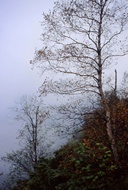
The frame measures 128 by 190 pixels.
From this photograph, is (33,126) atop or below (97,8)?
below

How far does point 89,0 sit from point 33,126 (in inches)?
729

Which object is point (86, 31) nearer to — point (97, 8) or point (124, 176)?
point (97, 8)

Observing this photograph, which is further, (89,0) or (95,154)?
(95,154)

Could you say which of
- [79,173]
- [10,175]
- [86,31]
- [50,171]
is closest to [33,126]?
[10,175]

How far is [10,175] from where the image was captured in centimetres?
2612

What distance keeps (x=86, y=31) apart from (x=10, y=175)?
69.4 feet

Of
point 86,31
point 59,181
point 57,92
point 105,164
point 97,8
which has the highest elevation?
point 97,8

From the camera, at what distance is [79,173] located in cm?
1153

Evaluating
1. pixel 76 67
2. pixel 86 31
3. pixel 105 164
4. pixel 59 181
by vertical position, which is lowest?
pixel 59 181

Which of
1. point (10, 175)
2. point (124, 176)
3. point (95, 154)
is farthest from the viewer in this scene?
point (10, 175)

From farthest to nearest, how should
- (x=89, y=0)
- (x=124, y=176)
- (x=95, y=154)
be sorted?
(x=95, y=154), (x=89, y=0), (x=124, y=176)

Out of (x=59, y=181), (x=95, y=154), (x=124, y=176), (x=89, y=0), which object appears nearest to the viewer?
(x=124, y=176)

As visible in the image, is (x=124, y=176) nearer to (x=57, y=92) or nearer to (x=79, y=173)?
(x=79, y=173)

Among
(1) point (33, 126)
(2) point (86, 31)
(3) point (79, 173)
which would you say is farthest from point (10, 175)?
(2) point (86, 31)
